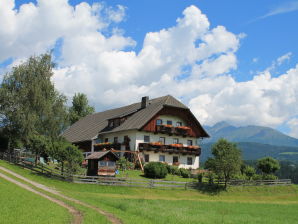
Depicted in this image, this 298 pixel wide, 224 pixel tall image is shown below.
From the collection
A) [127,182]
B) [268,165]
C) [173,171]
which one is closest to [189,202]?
[127,182]

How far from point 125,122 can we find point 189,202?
25985 millimetres

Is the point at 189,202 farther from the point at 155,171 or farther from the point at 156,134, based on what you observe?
the point at 156,134

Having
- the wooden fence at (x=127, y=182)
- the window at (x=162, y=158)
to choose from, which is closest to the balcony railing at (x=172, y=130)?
the window at (x=162, y=158)

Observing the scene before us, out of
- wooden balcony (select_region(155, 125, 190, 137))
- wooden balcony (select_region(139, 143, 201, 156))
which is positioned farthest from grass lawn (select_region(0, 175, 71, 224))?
wooden balcony (select_region(155, 125, 190, 137))

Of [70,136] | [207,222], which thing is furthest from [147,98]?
[207,222]

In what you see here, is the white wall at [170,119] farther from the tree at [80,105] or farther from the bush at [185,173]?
the tree at [80,105]

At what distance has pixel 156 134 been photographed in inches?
2149

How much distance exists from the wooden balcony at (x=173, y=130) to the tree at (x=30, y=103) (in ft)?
48.3

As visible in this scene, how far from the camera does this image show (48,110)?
1982 inches

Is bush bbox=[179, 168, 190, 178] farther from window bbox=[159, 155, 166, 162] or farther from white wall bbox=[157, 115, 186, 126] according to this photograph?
white wall bbox=[157, 115, 186, 126]

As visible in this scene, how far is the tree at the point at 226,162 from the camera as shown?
141ft

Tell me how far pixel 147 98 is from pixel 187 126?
8.82m

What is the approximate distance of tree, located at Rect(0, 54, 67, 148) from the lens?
159ft

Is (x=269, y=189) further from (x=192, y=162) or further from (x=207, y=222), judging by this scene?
(x=207, y=222)
